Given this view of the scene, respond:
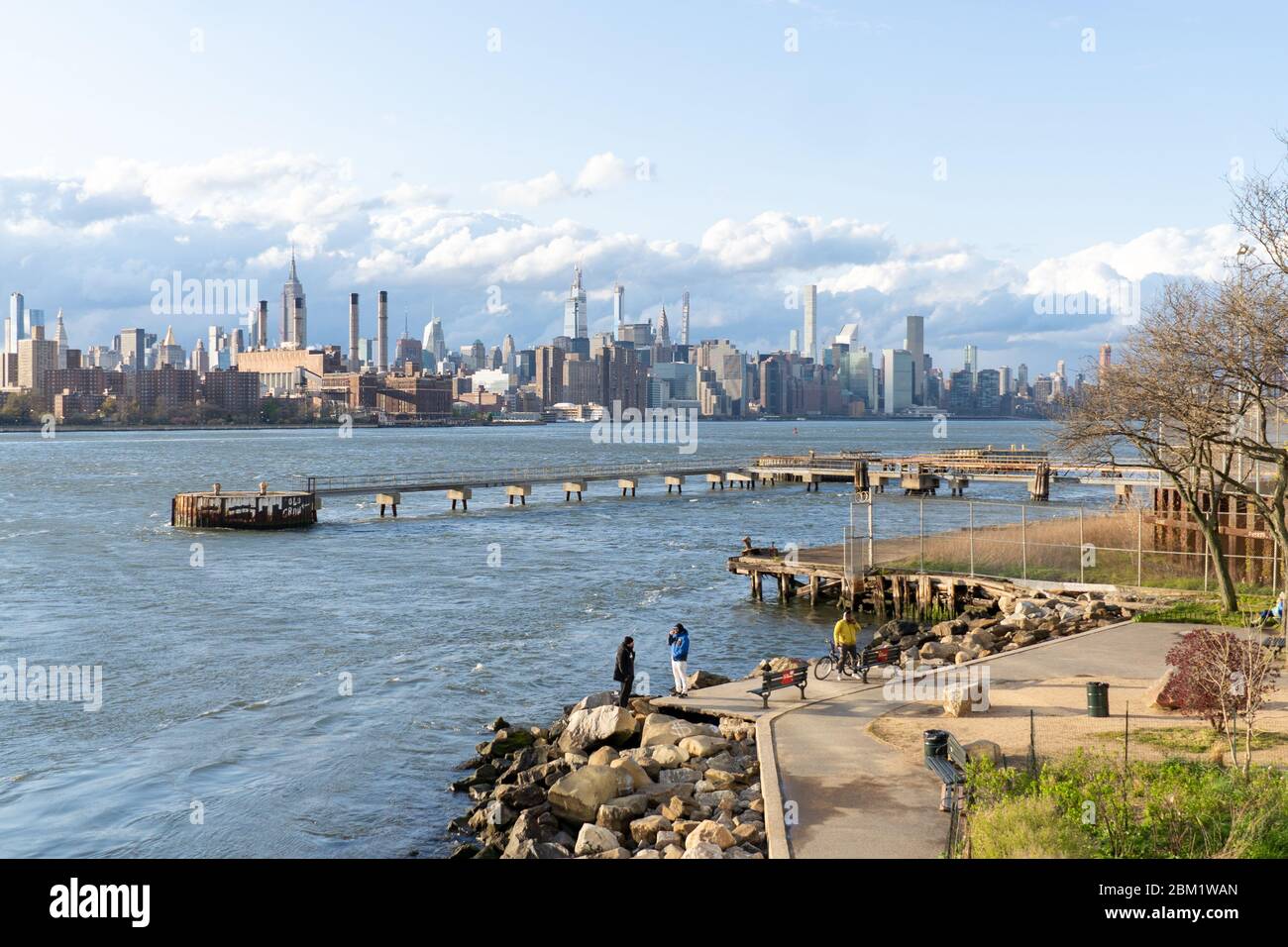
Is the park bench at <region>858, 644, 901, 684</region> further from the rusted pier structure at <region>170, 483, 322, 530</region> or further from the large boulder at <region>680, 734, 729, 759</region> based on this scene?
→ the rusted pier structure at <region>170, 483, 322, 530</region>

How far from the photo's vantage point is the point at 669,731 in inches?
797

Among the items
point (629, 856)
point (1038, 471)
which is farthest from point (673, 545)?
point (629, 856)

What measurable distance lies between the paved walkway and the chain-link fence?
7.58m

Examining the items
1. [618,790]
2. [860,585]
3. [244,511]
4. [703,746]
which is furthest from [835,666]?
[244,511]

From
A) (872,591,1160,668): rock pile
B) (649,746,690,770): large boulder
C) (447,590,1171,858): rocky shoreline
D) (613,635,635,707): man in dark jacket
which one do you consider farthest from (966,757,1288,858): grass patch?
(872,591,1160,668): rock pile

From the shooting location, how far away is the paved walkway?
13844 mm

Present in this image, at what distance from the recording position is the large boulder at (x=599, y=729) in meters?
21.3

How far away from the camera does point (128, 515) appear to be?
76.6m

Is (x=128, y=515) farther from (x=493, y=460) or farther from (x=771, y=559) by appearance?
(x=493, y=460)

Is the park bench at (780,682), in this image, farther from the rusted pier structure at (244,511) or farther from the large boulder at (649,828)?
the rusted pier structure at (244,511)

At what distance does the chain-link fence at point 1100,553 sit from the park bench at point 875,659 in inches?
426

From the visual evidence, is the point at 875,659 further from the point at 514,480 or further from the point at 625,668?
the point at 514,480

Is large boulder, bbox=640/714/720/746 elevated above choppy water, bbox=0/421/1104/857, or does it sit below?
above

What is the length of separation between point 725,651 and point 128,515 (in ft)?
187
